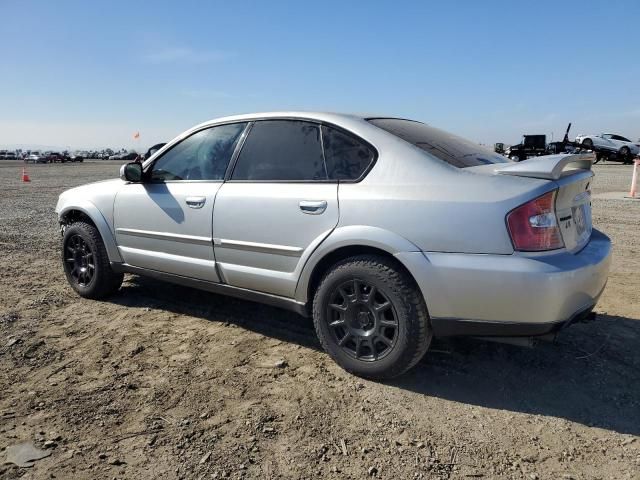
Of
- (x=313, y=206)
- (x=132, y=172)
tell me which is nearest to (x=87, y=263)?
(x=132, y=172)

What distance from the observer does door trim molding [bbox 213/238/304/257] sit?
10.5ft

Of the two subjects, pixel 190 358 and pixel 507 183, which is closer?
pixel 507 183

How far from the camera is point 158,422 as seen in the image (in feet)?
8.50

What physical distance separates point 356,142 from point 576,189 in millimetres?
1315

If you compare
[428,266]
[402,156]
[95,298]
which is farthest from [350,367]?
[95,298]

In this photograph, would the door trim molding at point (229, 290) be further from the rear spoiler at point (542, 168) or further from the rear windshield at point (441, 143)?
the rear spoiler at point (542, 168)

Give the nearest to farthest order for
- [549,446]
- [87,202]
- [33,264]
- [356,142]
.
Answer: [549,446] < [356,142] < [87,202] < [33,264]

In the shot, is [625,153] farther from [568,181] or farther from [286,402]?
[286,402]

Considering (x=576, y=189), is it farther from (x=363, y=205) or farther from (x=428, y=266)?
(x=363, y=205)

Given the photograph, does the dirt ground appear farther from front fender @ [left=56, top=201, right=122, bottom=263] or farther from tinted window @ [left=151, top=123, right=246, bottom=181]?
tinted window @ [left=151, top=123, right=246, bottom=181]

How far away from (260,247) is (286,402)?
3.43ft

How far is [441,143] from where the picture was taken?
3.30m

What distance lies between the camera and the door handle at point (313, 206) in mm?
3066

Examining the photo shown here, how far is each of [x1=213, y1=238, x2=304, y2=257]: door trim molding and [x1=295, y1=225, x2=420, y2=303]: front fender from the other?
0.42 feet
